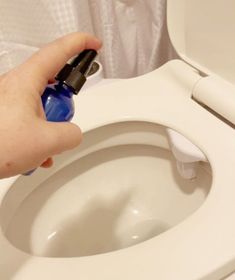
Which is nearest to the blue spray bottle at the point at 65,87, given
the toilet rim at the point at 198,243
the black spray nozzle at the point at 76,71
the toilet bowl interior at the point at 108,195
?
the black spray nozzle at the point at 76,71

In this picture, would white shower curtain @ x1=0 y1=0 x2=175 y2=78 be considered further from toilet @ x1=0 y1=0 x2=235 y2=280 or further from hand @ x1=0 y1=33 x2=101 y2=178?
hand @ x1=0 y1=33 x2=101 y2=178

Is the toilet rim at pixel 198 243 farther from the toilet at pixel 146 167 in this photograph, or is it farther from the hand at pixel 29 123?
the hand at pixel 29 123

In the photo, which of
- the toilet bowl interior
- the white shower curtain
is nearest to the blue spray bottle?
the toilet bowl interior

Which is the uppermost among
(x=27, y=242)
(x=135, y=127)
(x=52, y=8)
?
(x=52, y=8)

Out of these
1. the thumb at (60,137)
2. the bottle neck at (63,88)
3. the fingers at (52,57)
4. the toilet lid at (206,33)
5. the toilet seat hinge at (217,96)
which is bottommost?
the toilet seat hinge at (217,96)

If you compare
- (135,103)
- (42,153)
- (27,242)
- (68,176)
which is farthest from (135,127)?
(42,153)

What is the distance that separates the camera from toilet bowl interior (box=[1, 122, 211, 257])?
28.5 inches

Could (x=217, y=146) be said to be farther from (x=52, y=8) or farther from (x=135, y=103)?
(x=52, y=8)

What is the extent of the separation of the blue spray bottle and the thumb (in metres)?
0.08

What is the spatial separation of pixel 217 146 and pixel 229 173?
6 cm

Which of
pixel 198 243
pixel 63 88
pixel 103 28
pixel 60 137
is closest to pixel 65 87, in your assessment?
pixel 63 88

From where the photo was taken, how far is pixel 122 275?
457 mm

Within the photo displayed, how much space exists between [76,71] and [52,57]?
0.05m

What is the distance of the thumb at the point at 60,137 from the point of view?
0.37 m
